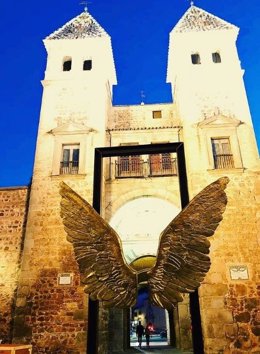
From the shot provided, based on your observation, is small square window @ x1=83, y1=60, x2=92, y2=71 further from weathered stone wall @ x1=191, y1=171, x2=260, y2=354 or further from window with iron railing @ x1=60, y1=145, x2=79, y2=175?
weathered stone wall @ x1=191, y1=171, x2=260, y2=354

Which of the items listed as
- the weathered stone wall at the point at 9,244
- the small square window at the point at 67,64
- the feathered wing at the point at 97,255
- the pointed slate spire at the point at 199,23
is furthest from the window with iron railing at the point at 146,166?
the feathered wing at the point at 97,255

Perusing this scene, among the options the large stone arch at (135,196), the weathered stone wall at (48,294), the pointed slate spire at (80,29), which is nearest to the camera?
the weathered stone wall at (48,294)

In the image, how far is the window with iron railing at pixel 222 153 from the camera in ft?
33.4

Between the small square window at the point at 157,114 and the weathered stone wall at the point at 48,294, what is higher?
the small square window at the point at 157,114

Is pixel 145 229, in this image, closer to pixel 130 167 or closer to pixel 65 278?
pixel 130 167

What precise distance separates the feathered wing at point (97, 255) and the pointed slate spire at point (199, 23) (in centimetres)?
1191

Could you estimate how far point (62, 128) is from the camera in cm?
1098

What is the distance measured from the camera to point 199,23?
44.9 ft

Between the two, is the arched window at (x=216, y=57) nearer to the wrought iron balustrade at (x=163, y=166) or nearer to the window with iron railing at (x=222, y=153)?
the window with iron railing at (x=222, y=153)

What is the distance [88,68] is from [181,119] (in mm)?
4679

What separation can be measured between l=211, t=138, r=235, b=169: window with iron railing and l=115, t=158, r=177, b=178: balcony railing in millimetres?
1509

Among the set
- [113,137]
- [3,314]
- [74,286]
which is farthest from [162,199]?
[3,314]

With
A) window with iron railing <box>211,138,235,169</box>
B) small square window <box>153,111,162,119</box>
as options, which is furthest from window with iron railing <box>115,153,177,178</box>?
small square window <box>153,111,162,119</box>

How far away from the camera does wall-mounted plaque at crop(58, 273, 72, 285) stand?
8648 millimetres
